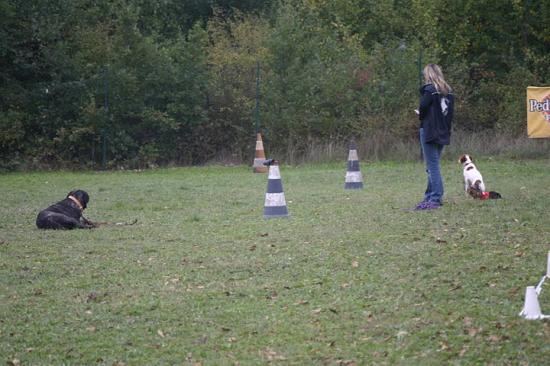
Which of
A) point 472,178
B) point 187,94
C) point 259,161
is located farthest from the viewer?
point 187,94

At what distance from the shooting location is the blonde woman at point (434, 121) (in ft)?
37.2

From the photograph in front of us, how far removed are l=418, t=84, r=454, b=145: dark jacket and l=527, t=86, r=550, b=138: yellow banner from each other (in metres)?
11.1

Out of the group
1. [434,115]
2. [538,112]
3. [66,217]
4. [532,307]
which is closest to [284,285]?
[532,307]

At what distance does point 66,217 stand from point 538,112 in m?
14.5

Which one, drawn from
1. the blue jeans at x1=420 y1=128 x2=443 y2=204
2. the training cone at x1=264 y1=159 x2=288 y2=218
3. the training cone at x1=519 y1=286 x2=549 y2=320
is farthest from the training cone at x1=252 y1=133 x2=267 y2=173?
the training cone at x1=519 y1=286 x2=549 y2=320

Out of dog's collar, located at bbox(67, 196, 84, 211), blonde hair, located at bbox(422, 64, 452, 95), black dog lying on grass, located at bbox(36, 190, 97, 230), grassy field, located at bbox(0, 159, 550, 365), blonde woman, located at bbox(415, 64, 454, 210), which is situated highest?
blonde hair, located at bbox(422, 64, 452, 95)

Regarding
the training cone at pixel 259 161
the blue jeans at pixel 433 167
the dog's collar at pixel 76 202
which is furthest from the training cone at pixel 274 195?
the training cone at pixel 259 161

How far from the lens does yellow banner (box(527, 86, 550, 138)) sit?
21.7 m

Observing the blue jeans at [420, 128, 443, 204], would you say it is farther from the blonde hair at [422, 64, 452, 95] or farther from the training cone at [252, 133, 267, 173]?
the training cone at [252, 133, 267, 173]

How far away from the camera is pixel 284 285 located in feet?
24.0

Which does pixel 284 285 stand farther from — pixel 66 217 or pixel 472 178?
pixel 472 178

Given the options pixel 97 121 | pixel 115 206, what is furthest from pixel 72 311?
pixel 97 121

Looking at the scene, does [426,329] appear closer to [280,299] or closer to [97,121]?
[280,299]

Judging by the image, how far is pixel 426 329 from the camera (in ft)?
18.9
